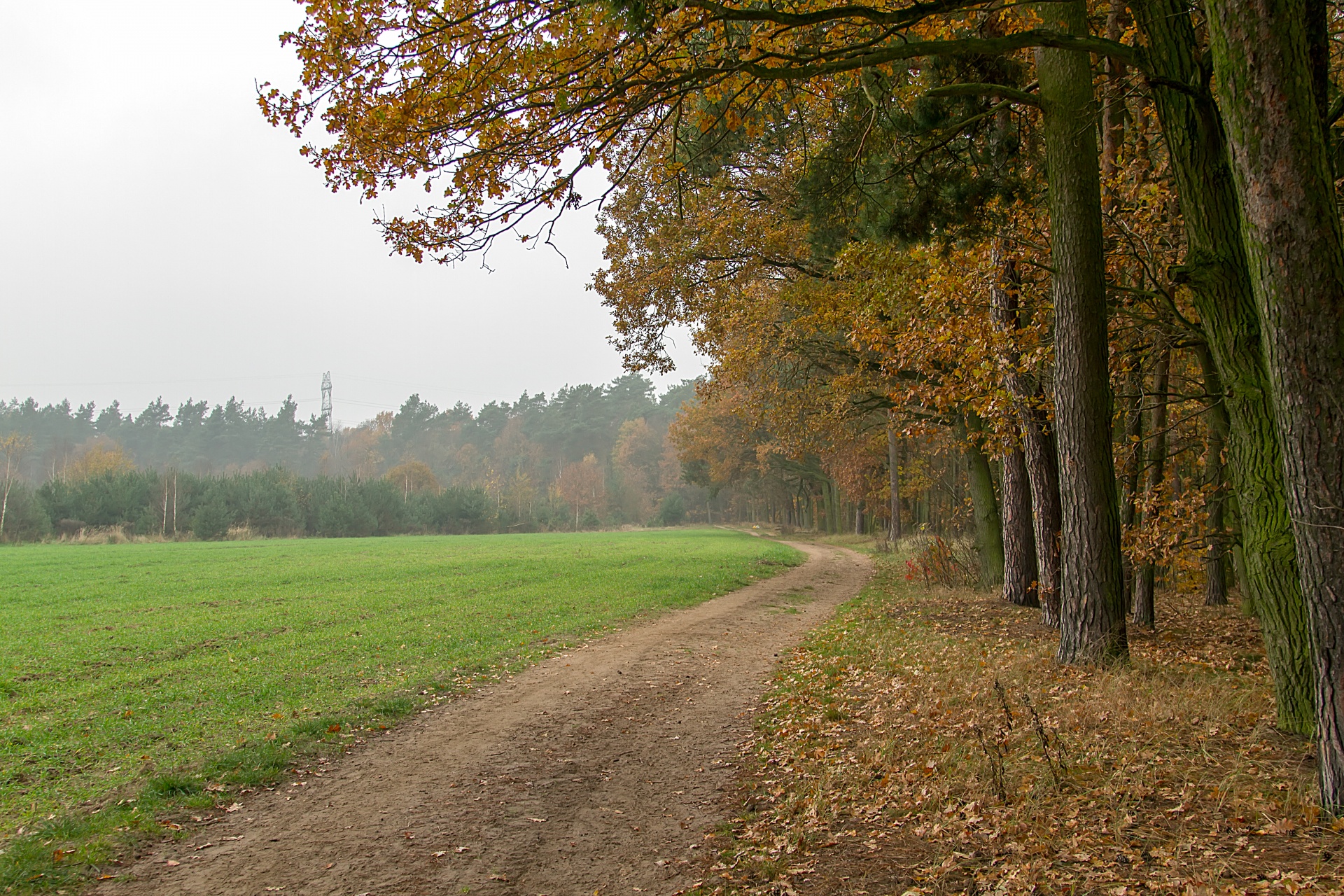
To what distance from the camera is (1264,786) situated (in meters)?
4.43

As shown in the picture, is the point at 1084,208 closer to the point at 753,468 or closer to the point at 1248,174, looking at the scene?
the point at 1248,174

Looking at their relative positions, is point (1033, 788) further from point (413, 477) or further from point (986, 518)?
point (413, 477)

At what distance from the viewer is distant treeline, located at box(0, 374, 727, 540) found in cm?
4944

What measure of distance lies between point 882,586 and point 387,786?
14.4 meters

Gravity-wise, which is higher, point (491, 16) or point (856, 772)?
point (491, 16)

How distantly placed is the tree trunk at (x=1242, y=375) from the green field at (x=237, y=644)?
24.7ft

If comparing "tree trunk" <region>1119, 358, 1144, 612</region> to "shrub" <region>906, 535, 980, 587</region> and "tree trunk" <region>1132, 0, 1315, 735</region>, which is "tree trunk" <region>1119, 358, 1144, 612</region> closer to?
"tree trunk" <region>1132, 0, 1315, 735</region>

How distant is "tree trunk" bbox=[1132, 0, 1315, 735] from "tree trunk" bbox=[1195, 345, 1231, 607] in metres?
0.59

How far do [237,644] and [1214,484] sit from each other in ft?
47.3

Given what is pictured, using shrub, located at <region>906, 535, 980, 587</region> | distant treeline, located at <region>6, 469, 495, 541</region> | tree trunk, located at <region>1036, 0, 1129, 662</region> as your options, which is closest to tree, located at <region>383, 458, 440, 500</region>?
distant treeline, located at <region>6, 469, 495, 541</region>

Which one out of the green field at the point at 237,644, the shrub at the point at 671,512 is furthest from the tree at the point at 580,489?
the green field at the point at 237,644

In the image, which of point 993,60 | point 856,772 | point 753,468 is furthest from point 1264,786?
point 753,468

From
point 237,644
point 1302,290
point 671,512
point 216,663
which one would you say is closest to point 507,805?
point 1302,290

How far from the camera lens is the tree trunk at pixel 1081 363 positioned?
7430mm
